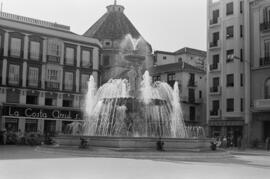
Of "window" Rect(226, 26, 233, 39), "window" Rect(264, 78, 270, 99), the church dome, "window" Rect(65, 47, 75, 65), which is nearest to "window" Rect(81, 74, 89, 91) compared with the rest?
"window" Rect(65, 47, 75, 65)

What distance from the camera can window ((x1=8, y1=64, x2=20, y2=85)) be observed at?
45062 mm

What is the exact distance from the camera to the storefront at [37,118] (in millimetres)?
44406

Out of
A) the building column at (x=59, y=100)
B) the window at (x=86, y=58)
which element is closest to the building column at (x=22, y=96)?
the building column at (x=59, y=100)

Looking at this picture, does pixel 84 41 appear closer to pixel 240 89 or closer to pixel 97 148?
pixel 240 89

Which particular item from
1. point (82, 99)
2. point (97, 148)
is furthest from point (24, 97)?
point (97, 148)

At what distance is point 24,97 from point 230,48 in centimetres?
2228

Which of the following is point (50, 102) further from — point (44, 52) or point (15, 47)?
point (15, 47)

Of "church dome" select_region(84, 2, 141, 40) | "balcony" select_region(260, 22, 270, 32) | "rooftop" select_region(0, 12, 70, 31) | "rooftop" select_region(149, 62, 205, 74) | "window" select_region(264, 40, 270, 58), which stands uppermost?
"church dome" select_region(84, 2, 141, 40)

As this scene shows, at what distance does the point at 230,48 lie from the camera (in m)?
44.2

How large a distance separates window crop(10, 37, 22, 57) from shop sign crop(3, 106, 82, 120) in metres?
5.86

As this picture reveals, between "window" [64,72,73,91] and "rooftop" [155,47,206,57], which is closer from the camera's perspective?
"window" [64,72,73,91]

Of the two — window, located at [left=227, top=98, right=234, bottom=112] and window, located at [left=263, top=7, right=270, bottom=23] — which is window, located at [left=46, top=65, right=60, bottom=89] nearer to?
window, located at [left=227, top=98, right=234, bottom=112]

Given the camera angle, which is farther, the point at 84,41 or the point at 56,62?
the point at 84,41

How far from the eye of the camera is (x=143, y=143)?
21.6 metres
